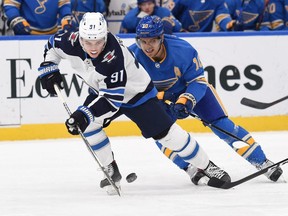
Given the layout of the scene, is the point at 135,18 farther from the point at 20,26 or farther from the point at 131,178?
the point at 131,178

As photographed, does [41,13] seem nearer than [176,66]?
No

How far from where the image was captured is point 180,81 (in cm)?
582

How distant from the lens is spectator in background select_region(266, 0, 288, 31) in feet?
28.8

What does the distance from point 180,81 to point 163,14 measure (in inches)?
96.4

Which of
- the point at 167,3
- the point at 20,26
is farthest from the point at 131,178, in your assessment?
the point at 167,3

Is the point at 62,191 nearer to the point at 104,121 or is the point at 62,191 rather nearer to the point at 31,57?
the point at 104,121

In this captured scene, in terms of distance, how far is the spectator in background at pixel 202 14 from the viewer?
858 centimetres

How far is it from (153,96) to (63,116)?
266cm

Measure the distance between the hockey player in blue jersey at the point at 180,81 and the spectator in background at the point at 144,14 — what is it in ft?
7.84

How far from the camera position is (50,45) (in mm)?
5586

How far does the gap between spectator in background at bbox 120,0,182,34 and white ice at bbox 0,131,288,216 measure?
0.97 m

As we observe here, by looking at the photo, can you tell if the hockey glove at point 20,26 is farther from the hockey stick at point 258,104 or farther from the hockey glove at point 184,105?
the hockey glove at point 184,105

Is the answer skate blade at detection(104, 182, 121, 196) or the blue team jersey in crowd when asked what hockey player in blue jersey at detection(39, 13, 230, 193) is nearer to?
skate blade at detection(104, 182, 121, 196)

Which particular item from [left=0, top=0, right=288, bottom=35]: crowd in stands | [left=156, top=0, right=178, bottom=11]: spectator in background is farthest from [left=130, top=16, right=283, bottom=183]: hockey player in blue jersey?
[left=156, top=0, right=178, bottom=11]: spectator in background
